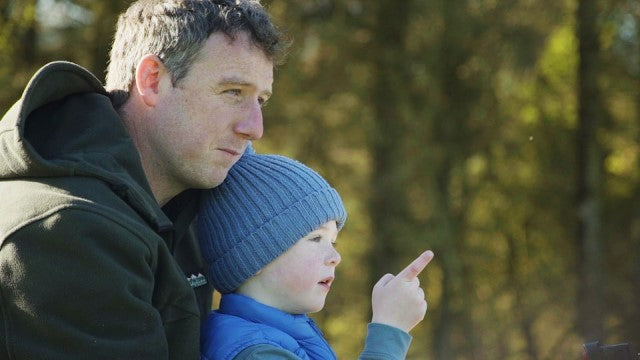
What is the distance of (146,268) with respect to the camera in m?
2.27

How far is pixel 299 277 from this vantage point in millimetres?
2652

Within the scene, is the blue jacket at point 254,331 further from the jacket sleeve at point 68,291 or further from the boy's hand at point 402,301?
the jacket sleeve at point 68,291

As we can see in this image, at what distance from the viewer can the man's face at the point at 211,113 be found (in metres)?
2.75

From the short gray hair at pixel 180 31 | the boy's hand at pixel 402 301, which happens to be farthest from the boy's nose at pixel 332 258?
the short gray hair at pixel 180 31

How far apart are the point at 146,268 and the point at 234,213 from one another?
20.3 inches

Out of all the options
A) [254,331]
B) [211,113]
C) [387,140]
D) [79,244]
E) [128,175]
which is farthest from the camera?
[387,140]

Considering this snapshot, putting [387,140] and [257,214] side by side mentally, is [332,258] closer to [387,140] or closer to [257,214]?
[257,214]

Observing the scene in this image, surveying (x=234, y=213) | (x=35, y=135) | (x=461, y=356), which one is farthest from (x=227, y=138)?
(x=461, y=356)

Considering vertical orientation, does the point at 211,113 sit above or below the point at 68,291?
above

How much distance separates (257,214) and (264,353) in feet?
1.35

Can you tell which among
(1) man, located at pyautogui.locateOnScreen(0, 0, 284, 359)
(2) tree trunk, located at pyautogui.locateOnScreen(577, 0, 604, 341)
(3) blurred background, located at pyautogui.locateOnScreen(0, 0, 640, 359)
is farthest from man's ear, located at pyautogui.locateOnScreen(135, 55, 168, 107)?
(2) tree trunk, located at pyautogui.locateOnScreen(577, 0, 604, 341)

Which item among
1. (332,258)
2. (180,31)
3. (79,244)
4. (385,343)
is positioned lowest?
(385,343)

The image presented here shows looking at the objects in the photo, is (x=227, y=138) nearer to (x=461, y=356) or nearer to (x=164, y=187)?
(x=164, y=187)

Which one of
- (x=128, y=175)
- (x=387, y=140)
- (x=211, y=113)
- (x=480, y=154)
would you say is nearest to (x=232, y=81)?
(x=211, y=113)
